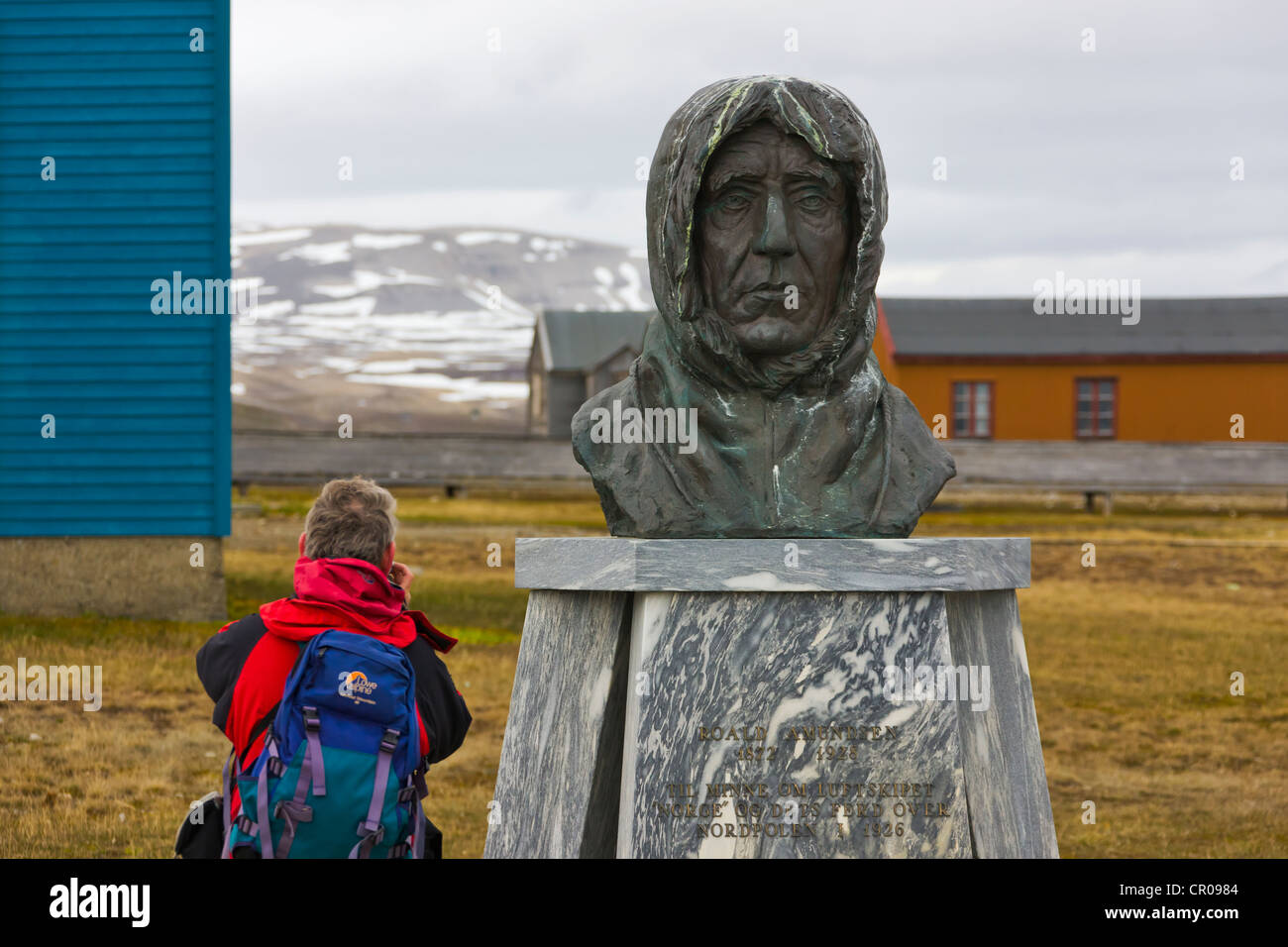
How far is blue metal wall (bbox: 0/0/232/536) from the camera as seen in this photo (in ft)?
36.7

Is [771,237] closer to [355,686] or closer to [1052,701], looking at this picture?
[355,686]

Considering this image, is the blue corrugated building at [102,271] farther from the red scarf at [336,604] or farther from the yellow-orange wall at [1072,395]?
the yellow-orange wall at [1072,395]

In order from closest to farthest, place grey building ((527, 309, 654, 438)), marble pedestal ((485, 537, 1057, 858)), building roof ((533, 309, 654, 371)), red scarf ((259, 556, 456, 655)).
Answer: red scarf ((259, 556, 456, 655)) → marble pedestal ((485, 537, 1057, 858)) → grey building ((527, 309, 654, 438)) → building roof ((533, 309, 654, 371))

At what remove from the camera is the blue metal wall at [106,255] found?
36.7 ft

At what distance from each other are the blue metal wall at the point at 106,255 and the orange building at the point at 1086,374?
628 inches

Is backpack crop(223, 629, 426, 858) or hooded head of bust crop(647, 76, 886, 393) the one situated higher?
hooded head of bust crop(647, 76, 886, 393)

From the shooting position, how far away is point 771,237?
457 cm

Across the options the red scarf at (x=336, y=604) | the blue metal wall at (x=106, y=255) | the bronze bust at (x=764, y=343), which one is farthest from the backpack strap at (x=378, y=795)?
the blue metal wall at (x=106, y=255)

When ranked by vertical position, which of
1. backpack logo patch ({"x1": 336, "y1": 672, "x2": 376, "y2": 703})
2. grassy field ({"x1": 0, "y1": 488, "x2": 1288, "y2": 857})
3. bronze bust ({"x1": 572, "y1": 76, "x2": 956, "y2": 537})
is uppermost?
bronze bust ({"x1": 572, "y1": 76, "x2": 956, "y2": 537})

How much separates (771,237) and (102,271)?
8071 mm

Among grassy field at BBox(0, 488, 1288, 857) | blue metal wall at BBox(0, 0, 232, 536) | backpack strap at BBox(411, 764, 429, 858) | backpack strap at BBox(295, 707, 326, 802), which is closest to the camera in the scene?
backpack strap at BBox(295, 707, 326, 802)

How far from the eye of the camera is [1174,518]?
21156 mm

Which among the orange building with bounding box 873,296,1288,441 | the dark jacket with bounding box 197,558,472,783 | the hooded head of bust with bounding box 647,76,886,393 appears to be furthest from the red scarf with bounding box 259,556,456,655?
the orange building with bounding box 873,296,1288,441

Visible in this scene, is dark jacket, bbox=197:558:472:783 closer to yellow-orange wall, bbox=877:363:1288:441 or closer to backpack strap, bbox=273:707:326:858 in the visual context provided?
backpack strap, bbox=273:707:326:858
